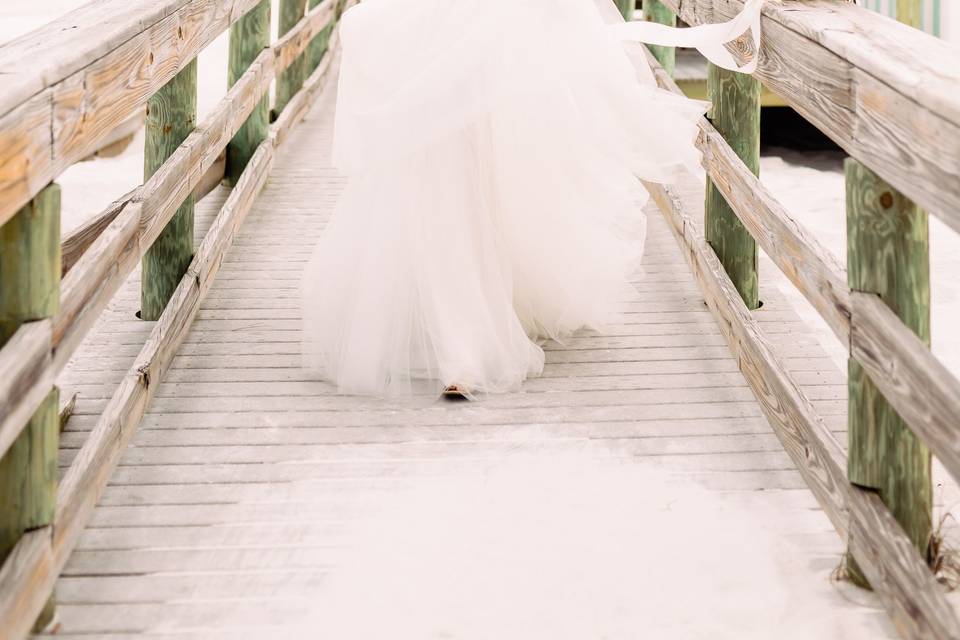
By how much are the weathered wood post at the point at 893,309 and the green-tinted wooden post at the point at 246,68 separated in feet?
11.9

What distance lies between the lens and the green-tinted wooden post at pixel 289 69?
674 cm

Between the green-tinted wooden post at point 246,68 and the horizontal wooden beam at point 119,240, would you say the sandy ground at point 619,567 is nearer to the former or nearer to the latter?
the horizontal wooden beam at point 119,240

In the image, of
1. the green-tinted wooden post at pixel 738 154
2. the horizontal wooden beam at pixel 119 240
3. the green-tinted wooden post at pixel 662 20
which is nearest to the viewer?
the horizontal wooden beam at pixel 119 240

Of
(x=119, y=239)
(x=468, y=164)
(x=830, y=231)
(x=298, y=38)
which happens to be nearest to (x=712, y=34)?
(x=468, y=164)

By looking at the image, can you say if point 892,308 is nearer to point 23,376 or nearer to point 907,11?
point 23,376

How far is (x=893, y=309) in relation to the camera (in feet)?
6.88

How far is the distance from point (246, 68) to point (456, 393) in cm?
270

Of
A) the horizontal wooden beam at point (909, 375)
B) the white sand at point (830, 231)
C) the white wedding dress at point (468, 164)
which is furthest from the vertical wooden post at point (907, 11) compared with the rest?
the horizontal wooden beam at point (909, 375)

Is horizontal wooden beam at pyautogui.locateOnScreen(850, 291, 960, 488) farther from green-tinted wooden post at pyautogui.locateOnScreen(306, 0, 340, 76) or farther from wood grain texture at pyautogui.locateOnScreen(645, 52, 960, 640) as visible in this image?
green-tinted wooden post at pyautogui.locateOnScreen(306, 0, 340, 76)

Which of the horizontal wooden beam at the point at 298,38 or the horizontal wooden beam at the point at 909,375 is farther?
the horizontal wooden beam at the point at 298,38

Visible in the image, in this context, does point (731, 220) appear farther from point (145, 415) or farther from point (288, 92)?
point (288, 92)

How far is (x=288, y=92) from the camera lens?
6.94 meters

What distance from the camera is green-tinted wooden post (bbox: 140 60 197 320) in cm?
377

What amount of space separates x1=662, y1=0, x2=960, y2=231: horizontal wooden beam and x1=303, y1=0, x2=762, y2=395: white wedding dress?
33 centimetres
